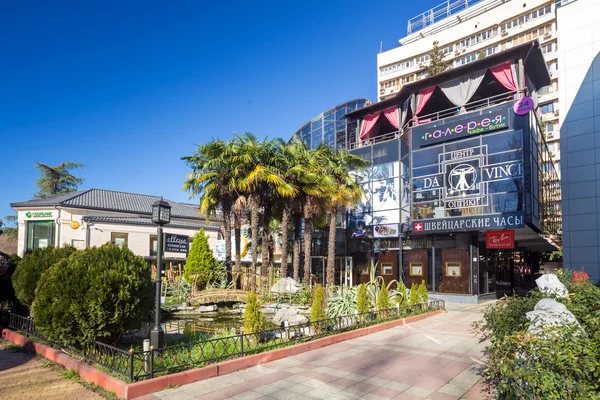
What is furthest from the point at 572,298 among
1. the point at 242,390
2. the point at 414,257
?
the point at 414,257

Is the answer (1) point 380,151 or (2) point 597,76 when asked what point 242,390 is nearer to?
(1) point 380,151

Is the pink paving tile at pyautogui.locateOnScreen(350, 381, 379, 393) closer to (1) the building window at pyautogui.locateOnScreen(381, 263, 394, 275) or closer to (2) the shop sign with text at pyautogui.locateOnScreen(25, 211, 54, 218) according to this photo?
(1) the building window at pyautogui.locateOnScreen(381, 263, 394, 275)

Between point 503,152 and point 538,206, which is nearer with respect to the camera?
point 503,152

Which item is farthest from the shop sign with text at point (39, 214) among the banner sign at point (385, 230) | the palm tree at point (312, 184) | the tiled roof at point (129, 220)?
the banner sign at point (385, 230)

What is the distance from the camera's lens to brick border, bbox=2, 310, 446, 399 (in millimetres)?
6586

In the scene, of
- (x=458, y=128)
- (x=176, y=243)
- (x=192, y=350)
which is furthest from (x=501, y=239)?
(x=176, y=243)

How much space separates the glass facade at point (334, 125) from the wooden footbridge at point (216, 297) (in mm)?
23241

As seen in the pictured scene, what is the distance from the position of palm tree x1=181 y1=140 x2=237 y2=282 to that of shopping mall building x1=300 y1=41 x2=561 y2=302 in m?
9.62

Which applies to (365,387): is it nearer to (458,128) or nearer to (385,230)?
(458,128)

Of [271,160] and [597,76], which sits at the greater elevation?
[597,76]

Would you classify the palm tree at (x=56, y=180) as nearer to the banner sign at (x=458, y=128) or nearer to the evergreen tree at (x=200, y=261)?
the evergreen tree at (x=200, y=261)

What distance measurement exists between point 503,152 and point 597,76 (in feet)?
24.7

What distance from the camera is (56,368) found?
26.8 ft

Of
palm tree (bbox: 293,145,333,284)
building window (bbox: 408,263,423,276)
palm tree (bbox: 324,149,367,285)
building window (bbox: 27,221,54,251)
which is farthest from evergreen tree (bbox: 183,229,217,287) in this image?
building window (bbox: 27,221,54,251)
